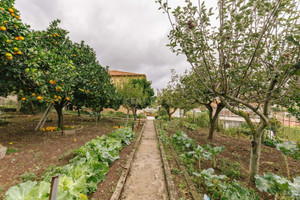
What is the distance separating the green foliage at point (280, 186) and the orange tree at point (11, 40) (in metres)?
5.65

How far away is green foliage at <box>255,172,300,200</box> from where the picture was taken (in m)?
1.69

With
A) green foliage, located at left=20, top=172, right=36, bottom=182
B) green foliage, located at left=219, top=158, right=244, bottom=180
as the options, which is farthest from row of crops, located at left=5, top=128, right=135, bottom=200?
green foliage, located at left=219, top=158, right=244, bottom=180

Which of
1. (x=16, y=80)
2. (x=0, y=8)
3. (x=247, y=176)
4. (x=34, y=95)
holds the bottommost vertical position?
(x=247, y=176)

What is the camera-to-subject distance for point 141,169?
363 centimetres

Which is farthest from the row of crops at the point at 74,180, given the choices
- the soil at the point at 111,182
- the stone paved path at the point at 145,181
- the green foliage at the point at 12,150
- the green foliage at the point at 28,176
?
the green foliage at the point at 12,150

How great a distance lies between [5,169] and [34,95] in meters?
2.04

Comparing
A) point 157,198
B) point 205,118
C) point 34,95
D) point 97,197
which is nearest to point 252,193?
point 157,198

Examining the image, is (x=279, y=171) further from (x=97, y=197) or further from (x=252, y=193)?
(x=97, y=197)

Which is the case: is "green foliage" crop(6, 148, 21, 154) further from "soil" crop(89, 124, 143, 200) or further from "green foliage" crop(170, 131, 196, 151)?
"green foliage" crop(170, 131, 196, 151)

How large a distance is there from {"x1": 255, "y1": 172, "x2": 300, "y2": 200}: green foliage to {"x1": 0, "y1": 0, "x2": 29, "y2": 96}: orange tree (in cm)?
565

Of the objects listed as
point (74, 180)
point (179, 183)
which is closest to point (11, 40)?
point (74, 180)

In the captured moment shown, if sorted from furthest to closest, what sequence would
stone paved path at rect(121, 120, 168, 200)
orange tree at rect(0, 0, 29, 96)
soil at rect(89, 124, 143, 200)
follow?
1. orange tree at rect(0, 0, 29, 96)
2. stone paved path at rect(121, 120, 168, 200)
3. soil at rect(89, 124, 143, 200)

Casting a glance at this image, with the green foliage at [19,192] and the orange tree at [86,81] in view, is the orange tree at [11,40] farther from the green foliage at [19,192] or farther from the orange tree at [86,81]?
the green foliage at [19,192]

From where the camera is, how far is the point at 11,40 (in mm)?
2885
